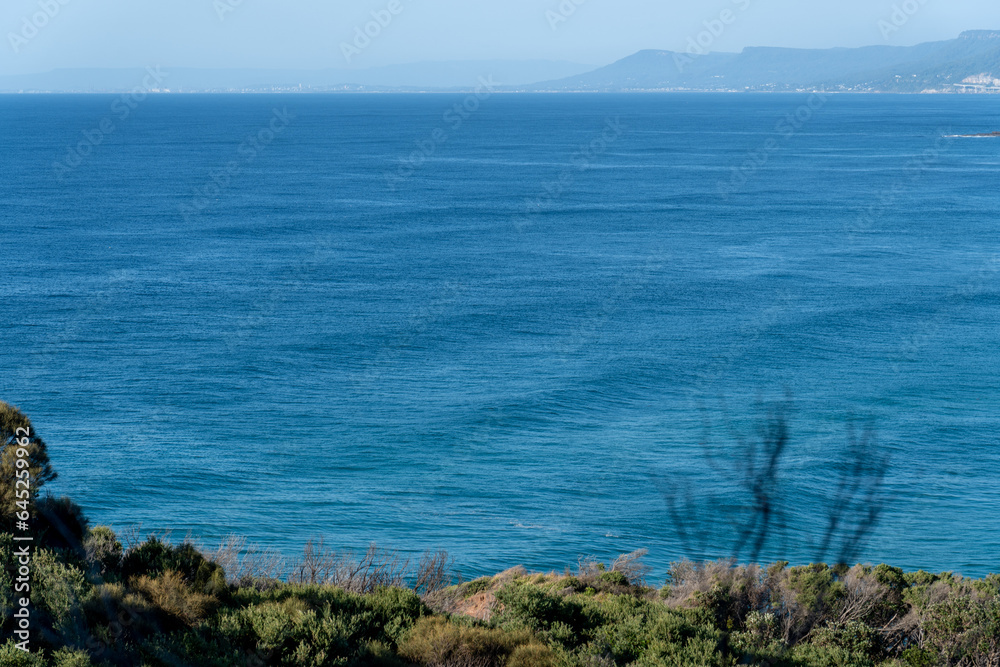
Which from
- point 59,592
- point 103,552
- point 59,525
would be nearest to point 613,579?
point 103,552

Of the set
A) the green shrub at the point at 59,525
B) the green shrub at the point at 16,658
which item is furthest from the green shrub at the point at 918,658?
the green shrub at the point at 59,525

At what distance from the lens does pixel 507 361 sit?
46.5 metres

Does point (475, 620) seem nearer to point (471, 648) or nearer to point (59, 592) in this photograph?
point (471, 648)

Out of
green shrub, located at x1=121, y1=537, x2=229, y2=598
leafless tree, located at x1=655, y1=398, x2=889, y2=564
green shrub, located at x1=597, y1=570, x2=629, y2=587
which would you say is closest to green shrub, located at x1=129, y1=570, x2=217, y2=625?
green shrub, located at x1=121, y1=537, x2=229, y2=598

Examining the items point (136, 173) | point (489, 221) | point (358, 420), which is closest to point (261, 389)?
point (358, 420)

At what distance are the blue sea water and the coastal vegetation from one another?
6259 mm

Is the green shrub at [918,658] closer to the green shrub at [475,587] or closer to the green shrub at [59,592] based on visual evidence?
the green shrub at [475,587]

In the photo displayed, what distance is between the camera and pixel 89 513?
3125 centimetres

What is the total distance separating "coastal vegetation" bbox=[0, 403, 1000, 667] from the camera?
36.2 feet

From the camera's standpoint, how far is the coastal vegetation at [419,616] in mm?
11047

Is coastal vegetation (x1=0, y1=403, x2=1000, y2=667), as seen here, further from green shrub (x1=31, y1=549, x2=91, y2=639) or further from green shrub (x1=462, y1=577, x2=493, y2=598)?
green shrub (x1=462, y1=577, x2=493, y2=598)

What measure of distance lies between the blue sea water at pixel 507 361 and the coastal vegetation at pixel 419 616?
20.5ft

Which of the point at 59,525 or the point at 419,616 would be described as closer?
the point at 419,616

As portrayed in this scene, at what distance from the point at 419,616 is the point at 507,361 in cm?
3364
